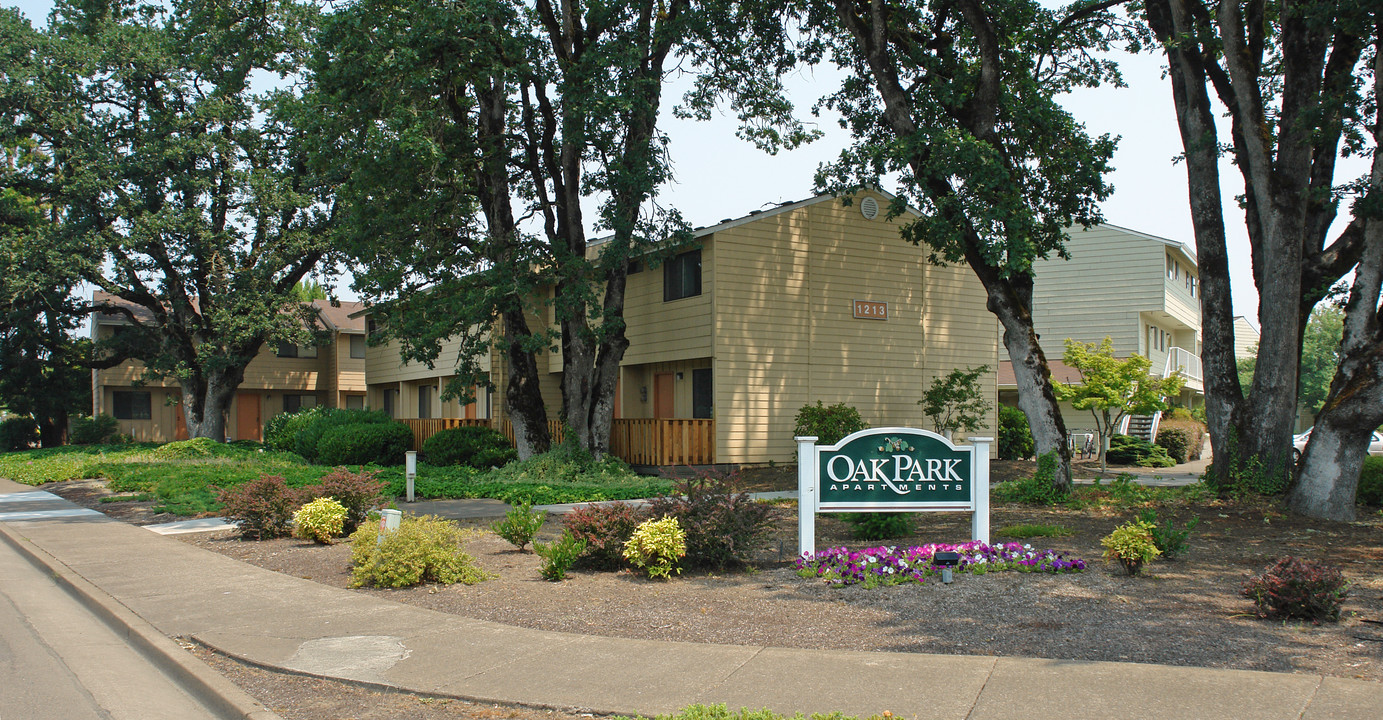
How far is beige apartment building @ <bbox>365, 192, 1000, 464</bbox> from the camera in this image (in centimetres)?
2153

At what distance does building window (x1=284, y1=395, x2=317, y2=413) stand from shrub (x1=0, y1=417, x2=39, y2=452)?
9920mm

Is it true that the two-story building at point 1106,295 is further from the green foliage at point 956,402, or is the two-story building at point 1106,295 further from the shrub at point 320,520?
the shrub at point 320,520

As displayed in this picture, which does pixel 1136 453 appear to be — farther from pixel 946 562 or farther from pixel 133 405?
pixel 133 405

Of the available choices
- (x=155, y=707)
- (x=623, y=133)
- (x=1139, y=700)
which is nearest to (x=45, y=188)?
(x=623, y=133)

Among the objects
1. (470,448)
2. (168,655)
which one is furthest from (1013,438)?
(168,655)

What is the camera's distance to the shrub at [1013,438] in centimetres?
2605

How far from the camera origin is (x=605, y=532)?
9570 mm

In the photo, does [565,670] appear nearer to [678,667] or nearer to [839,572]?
[678,667]

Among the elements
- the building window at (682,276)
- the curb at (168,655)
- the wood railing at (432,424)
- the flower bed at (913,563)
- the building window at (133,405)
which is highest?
the building window at (682,276)

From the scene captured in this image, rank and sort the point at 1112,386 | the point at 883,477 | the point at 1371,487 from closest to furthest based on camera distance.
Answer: the point at 883,477 → the point at 1371,487 → the point at 1112,386

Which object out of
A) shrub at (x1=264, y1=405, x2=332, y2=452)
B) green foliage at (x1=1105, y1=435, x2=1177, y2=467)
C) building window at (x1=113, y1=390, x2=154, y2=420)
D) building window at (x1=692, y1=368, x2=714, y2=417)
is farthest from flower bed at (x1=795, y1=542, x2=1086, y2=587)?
building window at (x1=113, y1=390, x2=154, y2=420)

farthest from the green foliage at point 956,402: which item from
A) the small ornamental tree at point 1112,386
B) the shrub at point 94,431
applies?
the shrub at point 94,431

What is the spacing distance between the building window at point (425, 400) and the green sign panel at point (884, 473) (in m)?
26.9

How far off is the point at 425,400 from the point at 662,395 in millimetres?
13609
